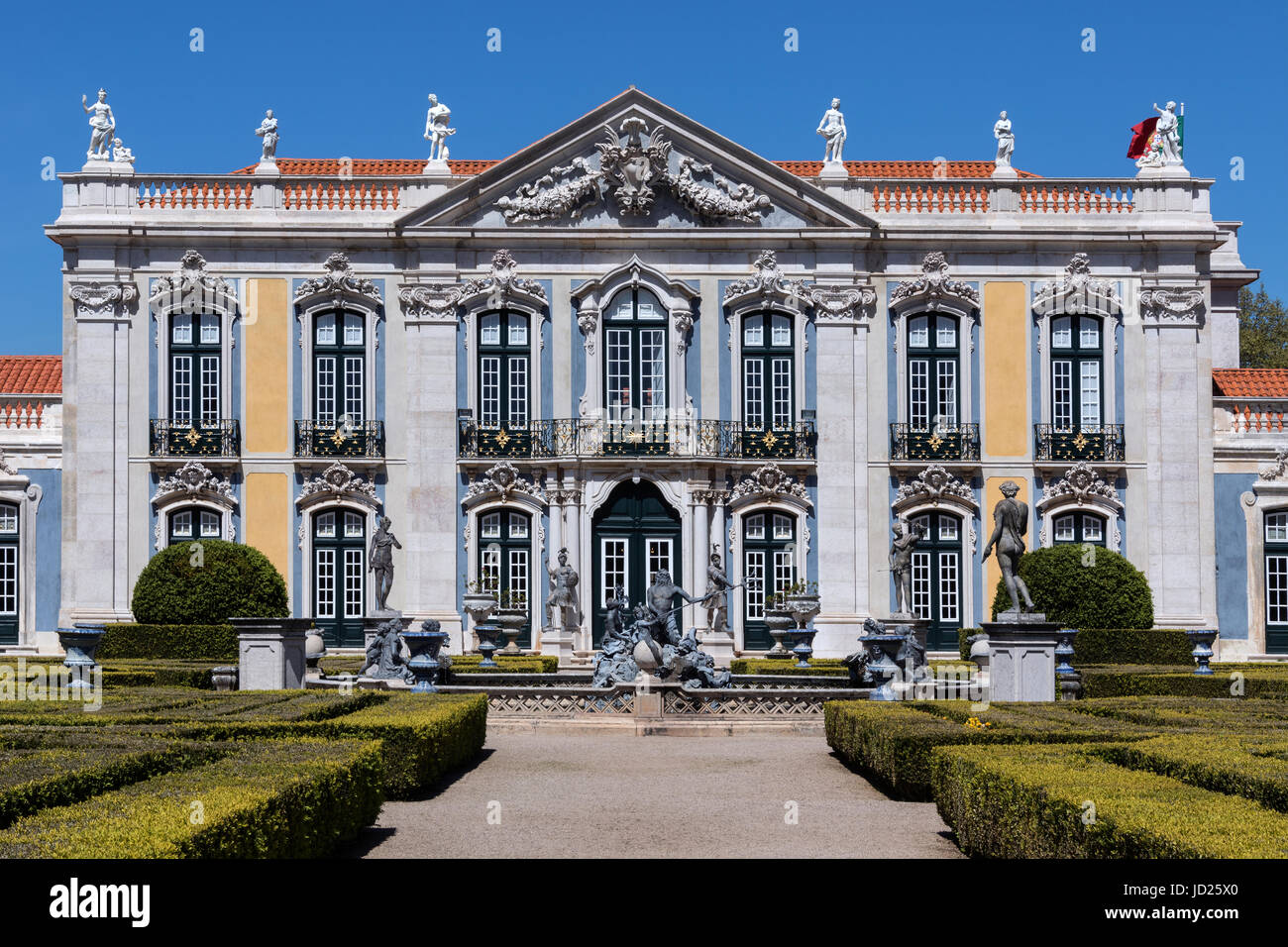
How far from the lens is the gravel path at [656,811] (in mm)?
10102

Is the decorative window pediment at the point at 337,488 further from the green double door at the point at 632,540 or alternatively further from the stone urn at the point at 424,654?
the stone urn at the point at 424,654

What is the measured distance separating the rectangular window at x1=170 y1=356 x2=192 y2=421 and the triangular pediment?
4748 mm

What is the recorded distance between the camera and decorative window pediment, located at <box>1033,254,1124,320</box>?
99.9 ft

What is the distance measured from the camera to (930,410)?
30469 millimetres

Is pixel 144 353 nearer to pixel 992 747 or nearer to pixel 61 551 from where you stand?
pixel 61 551

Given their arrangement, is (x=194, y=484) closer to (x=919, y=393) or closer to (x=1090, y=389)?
(x=919, y=393)

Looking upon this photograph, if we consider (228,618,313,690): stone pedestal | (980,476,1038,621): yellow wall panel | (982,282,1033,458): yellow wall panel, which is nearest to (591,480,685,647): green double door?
(980,476,1038,621): yellow wall panel

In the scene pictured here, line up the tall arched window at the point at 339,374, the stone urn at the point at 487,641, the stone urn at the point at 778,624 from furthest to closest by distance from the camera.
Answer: the tall arched window at the point at 339,374 → the stone urn at the point at 778,624 → the stone urn at the point at 487,641

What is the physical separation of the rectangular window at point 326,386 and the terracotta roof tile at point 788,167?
4654 mm

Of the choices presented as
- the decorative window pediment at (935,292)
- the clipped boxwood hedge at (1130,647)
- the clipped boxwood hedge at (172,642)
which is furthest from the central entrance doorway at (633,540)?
the clipped boxwood hedge at (172,642)

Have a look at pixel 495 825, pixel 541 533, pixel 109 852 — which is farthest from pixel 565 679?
pixel 109 852

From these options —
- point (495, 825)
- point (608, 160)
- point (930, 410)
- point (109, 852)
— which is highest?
point (608, 160)

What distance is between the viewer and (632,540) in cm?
3011
